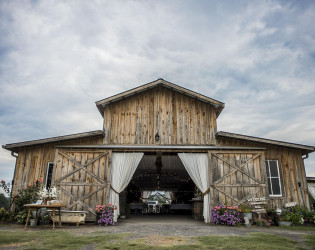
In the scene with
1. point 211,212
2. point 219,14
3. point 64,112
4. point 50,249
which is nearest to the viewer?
point 50,249

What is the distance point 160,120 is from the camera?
37.4 ft

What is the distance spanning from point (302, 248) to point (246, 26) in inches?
315

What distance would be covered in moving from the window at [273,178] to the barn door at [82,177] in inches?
269

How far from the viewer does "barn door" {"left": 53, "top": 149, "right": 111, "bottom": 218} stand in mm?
10258

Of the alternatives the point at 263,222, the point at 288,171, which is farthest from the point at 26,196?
the point at 288,171

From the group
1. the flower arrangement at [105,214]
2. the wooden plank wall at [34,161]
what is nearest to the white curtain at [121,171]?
the flower arrangement at [105,214]

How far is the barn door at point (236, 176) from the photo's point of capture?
413 inches

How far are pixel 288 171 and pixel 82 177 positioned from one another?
8.71 m

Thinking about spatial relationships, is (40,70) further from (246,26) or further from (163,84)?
(246,26)

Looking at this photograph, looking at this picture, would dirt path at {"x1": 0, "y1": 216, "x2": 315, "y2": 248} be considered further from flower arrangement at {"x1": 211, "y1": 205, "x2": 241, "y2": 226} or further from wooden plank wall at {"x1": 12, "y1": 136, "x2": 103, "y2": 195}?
wooden plank wall at {"x1": 12, "y1": 136, "x2": 103, "y2": 195}

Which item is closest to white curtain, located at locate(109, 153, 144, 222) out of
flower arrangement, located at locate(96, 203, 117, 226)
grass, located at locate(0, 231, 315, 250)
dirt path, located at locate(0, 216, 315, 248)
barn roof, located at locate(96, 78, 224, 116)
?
flower arrangement, located at locate(96, 203, 117, 226)

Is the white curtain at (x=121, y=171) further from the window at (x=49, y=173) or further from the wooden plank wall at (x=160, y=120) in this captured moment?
the window at (x=49, y=173)

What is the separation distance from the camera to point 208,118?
11.5 meters

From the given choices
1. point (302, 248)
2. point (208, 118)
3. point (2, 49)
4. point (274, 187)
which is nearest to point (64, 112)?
point (2, 49)
